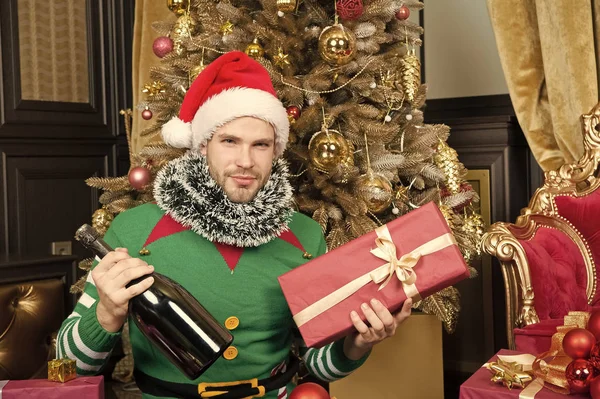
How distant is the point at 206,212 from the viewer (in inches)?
62.0

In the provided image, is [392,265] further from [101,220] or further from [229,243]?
[101,220]

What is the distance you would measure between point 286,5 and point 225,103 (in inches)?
35.0

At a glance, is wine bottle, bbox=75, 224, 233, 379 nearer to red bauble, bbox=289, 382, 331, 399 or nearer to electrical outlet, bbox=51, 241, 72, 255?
red bauble, bbox=289, 382, 331, 399

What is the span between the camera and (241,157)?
158 centimetres

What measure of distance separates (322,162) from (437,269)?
39.1 inches

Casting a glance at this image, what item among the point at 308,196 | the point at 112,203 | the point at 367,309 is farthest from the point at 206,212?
the point at 112,203

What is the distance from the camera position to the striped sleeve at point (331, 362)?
1.62 metres

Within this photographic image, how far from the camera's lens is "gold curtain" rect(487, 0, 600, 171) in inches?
112

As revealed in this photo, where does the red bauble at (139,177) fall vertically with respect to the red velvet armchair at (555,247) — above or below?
above

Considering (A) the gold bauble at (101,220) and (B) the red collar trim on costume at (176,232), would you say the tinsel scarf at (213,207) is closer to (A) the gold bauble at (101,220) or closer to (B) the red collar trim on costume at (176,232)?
(B) the red collar trim on costume at (176,232)

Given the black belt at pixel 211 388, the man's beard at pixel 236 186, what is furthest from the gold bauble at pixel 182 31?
the black belt at pixel 211 388

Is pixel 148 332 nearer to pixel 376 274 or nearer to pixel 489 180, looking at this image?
pixel 376 274

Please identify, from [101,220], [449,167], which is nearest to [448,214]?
[449,167]

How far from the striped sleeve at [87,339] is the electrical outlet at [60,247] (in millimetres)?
1994
